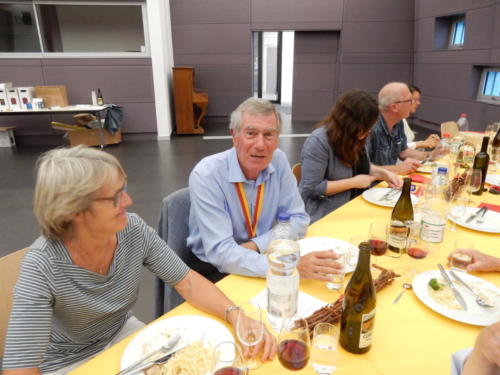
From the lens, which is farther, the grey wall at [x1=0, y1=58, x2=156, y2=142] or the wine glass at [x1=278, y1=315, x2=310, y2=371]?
the grey wall at [x1=0, y1=58, x2=156, y2=142]

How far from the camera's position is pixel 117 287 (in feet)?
4.17

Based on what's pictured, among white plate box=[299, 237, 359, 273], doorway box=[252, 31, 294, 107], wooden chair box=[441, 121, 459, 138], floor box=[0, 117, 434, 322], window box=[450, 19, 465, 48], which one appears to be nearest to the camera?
white plate box=[299, 237, 359, 273]

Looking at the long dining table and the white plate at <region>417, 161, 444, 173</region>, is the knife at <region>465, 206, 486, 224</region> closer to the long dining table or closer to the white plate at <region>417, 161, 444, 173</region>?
the long dining table

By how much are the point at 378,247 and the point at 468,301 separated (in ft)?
1.24

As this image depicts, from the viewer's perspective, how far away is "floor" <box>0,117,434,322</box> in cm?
360

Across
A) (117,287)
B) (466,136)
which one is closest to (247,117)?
(117,287)

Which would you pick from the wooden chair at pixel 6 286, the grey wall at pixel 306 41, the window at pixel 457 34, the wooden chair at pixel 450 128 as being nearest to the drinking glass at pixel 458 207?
the wooden chair at pixel 6 286

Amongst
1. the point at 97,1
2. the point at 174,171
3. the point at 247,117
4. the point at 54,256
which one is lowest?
the point at 174,171

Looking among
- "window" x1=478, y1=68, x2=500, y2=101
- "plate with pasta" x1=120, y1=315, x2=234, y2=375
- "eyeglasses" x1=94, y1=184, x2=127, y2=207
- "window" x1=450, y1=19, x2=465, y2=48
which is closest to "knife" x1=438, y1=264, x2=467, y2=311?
"plate with pasta" x1=120, y1=315, x2=234, y2=375

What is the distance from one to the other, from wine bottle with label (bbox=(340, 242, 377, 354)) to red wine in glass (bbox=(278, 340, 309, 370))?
15 centimetres

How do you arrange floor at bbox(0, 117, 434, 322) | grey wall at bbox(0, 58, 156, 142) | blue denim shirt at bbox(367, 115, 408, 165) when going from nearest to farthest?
blue denim shirt at bbox(367, 115, 408, 165)
floor at bbox(0, 117, 434, 322)
grey wall at bbox(0, 58, 156, 142)

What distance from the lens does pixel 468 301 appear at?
3.84ft

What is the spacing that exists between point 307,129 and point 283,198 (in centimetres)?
736

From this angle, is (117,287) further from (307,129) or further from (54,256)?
(307,129)
